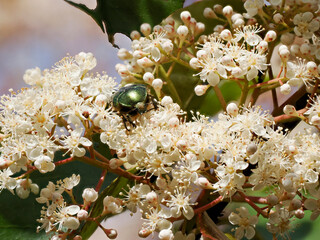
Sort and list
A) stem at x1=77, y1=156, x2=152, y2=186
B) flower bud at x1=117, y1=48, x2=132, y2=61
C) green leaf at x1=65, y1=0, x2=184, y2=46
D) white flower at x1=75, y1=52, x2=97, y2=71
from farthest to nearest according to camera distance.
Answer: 1. green leaf at x1=65, y1=0, x2=184, y2=46
2. flower bud at x1=117, y1=48, x2=132, y2=61
3. white flower at x1=75, y1=52, x2=97, y2=71
4. stem at x1=77, y1=156, x2=152, y2=186

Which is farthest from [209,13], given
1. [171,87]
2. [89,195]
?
[89,195]

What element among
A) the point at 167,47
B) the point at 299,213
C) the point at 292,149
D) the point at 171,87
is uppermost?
the point at 167,47

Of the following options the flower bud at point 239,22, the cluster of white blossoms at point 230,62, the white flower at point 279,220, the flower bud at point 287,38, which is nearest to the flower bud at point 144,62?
the cluster of white blossoms at point 230,62

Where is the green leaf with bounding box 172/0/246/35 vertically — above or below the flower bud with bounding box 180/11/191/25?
below

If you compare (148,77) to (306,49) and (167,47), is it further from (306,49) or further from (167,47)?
(306,49)

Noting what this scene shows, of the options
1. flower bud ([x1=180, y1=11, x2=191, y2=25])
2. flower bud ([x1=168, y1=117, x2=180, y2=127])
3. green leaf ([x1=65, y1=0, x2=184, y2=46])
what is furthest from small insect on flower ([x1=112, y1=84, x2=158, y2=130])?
green leaf ([x1=65, y1=0, x2=184, y2=46])

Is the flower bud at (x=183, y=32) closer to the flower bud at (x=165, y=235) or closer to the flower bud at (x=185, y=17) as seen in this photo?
the flower bud at (x=185, y=17)

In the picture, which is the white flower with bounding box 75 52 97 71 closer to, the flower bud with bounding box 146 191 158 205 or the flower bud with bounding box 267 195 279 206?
the flower bud with bounding box 146 191 158 205

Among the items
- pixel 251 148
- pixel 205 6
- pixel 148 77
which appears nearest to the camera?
pixel 251 148
